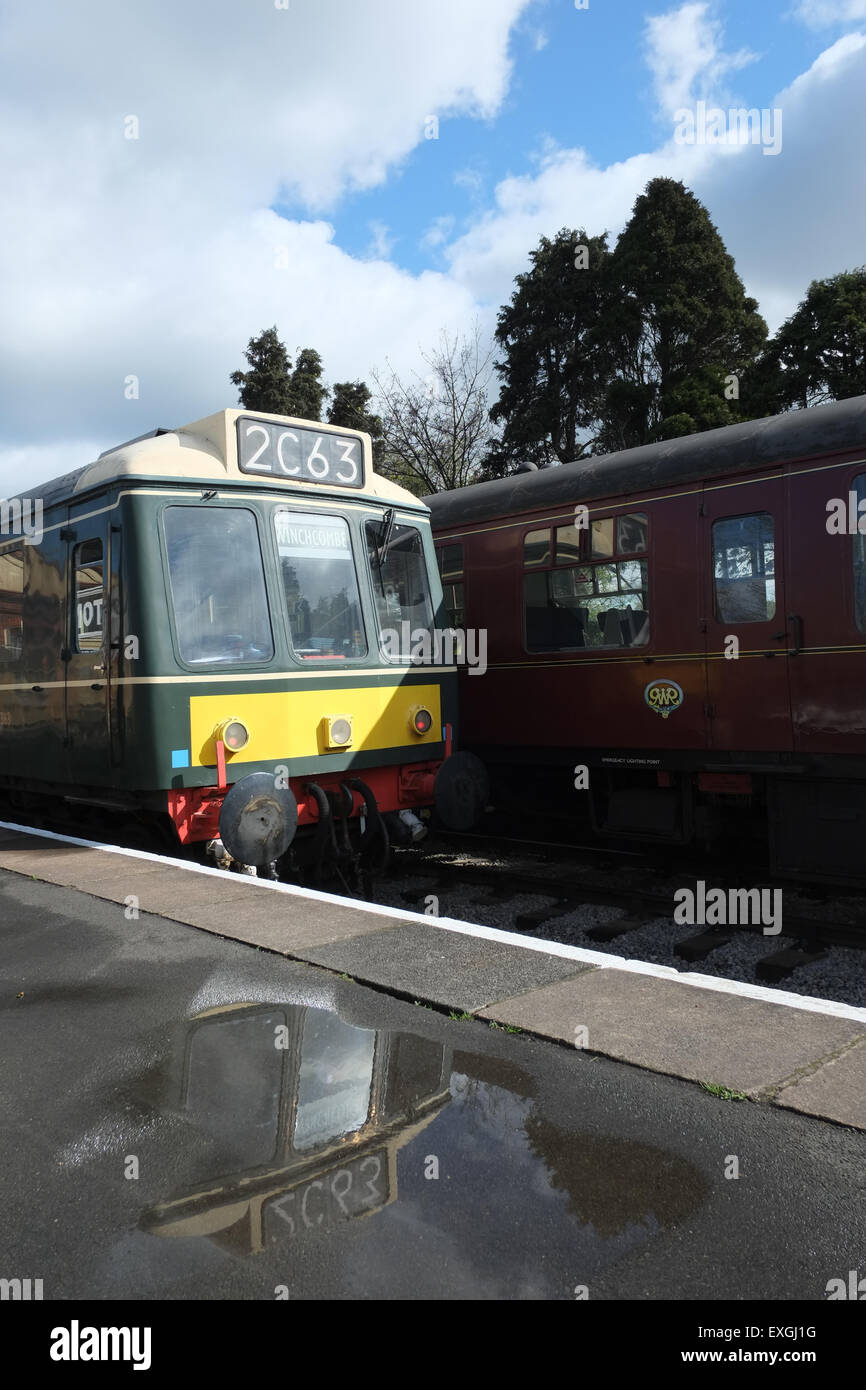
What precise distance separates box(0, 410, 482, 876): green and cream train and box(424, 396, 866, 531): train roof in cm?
133

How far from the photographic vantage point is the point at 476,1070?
371 centimetres

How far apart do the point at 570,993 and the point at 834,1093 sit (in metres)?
1.29

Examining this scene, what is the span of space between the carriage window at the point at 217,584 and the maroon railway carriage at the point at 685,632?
3055mm

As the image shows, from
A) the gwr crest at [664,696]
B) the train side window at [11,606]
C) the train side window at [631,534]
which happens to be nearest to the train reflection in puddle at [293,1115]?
the gwr crest at [664,696]

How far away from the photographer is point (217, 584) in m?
7.45

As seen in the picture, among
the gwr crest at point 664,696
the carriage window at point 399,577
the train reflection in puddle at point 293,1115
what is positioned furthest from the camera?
the carriage window at point 399,577

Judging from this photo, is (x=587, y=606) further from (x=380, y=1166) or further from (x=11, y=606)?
(x=380, y=1166)

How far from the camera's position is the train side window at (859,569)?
7.26 m

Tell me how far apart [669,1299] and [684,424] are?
2671 cm

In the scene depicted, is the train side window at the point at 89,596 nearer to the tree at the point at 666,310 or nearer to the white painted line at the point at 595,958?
the white painted line at the point at 595,958

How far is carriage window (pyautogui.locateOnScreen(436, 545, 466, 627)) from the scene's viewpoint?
34.5 feet

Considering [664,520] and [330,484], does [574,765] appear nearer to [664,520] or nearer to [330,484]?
[664,520]

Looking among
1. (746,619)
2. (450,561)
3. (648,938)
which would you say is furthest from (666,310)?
(648,938)
